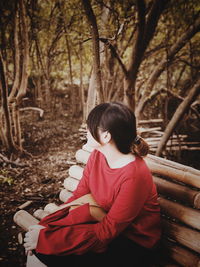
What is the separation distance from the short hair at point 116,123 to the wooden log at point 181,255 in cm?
99

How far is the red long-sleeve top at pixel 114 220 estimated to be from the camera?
158cm

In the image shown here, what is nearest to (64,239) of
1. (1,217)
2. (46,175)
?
(1,217)

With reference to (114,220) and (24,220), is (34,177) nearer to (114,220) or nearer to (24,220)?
(24,220)

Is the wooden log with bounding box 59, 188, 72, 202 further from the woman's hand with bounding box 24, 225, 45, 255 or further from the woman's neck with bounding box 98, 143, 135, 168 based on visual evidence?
→ the woman's neck with bounding box 98, 143, 135, 168

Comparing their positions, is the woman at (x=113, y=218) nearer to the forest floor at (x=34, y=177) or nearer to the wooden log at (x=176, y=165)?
the wooden log at (x=176, y=165)

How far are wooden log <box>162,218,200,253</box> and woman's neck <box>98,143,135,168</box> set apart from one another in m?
0.72

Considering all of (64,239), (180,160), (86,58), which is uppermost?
(86,58)

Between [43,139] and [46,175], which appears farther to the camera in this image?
[43,139]

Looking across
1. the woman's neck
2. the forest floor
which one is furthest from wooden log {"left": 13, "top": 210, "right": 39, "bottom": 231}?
the woman's neck

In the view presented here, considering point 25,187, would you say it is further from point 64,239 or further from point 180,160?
point 180,160

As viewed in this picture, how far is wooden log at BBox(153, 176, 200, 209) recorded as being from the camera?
179cm

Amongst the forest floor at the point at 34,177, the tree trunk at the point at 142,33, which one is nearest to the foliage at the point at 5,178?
the forest floor at the point at 34,177

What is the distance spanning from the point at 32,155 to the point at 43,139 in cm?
151

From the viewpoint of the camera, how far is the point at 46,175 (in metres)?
5.02
